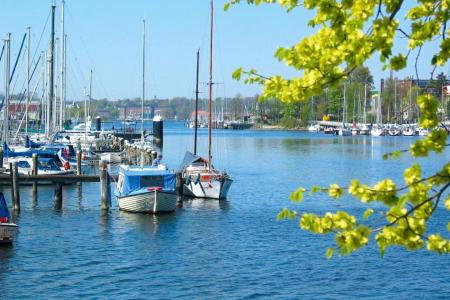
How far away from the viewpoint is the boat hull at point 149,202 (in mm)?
46562

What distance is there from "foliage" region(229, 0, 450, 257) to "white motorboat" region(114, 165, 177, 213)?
3805cm

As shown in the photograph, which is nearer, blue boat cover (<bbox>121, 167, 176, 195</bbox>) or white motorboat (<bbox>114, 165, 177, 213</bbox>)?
white motorboat (<bbox>114, 165, 177, 213</bbox>)

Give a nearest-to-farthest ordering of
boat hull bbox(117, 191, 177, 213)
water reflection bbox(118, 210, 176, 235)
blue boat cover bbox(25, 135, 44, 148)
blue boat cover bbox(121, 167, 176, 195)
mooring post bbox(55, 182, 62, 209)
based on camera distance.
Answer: water reflection bbox(118, 210, 176, 235) → boat hull bbox(117, 191, 177, 213) → blue boat cover bbox(121, 167, 176, 195) → mooring post bbox(55, 182, 62, 209) → blue boat cover bbox(25, 135, 44, 148)

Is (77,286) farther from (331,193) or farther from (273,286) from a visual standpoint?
(331,193)

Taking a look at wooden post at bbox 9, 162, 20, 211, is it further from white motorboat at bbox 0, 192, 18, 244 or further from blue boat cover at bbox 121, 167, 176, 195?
white motorboat at bbox 0, 192, 18, 244

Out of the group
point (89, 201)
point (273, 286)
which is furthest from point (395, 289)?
point (89, 201)

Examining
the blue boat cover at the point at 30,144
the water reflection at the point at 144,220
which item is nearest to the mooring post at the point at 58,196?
the water reflection at the point at 144,220

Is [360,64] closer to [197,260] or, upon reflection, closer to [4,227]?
[197,260]

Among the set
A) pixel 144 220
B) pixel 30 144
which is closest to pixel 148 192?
pixel 144 220

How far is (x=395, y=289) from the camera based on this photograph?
28.3 metres

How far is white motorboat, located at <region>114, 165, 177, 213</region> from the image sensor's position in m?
46.6

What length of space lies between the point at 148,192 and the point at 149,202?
0.59 meters

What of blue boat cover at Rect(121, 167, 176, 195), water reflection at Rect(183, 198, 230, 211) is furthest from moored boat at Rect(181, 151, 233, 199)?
blue boat cover at Rect(121, 167, 176, 195)

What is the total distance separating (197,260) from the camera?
1323 inches
